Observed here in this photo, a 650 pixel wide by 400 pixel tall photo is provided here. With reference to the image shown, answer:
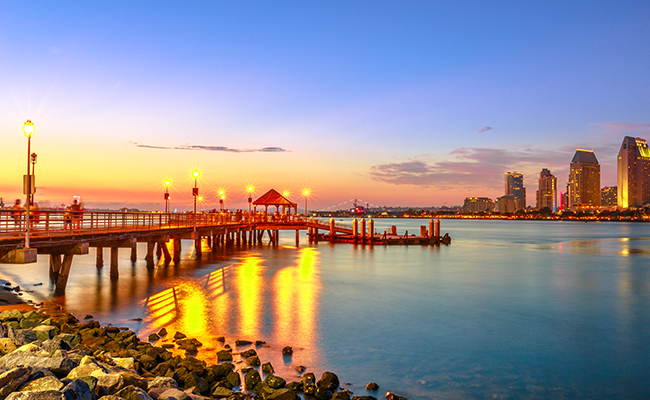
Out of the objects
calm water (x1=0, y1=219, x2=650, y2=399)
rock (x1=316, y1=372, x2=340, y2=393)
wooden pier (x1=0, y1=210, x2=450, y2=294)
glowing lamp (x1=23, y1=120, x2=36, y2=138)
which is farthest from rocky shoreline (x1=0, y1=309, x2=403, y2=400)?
glowing lamp (x1=23, y1=120, x2=36, y2=138)

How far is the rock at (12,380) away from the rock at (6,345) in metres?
3.56

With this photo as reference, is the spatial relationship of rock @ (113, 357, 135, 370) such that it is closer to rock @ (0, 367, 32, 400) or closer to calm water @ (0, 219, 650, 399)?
calm water @ (0, 219, 650, 399)

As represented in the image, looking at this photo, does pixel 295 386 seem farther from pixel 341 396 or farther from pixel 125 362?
pixel 125 362

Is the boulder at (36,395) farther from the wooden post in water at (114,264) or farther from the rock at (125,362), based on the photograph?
the wooden post in water at (114,264)

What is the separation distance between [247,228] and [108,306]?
29680 millimetres

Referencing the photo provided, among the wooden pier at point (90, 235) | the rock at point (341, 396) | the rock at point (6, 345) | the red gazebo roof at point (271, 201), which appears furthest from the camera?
the red gazebo roof at point (271, 201)

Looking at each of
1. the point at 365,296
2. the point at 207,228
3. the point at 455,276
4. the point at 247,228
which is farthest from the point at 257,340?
the point at 247,228

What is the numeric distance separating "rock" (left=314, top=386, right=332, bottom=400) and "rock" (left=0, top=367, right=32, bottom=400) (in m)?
5.16

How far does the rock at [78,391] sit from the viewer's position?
225 inches

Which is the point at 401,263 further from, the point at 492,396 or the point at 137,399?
the point at 137,399

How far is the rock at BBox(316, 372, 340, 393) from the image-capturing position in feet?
31.3

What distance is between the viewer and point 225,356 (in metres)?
11.2

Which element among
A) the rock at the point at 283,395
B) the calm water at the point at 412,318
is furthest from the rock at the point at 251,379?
the calm water at the point at 412,318

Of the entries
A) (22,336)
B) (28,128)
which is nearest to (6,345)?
(22,336)
